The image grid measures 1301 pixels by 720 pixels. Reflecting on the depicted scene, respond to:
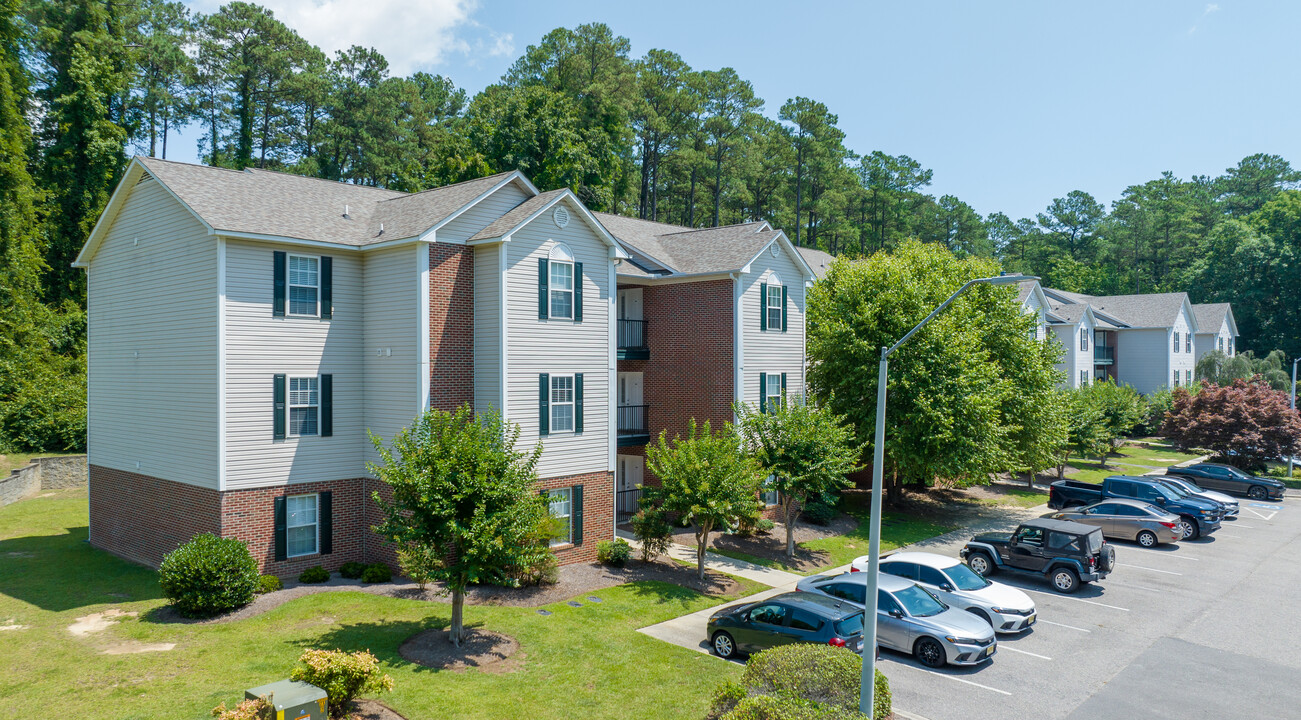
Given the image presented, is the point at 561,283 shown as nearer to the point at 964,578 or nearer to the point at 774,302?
the point at 774,302

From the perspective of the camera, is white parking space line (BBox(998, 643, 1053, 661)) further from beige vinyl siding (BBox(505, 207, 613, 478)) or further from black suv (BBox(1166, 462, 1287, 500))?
black suv (BBox(1166, 462, 1287, 500))

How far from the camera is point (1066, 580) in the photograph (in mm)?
21062

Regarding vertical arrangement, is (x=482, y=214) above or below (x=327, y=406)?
above

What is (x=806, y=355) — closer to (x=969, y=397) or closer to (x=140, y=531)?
(x=969, y=397)

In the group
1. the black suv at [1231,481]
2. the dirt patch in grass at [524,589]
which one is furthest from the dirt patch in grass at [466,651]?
the black suv at [1231,481]

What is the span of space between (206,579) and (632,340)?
16.4m

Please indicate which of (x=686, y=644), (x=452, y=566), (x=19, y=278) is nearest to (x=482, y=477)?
(x=452, y=566)

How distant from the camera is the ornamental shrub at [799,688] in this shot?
11.2 metres

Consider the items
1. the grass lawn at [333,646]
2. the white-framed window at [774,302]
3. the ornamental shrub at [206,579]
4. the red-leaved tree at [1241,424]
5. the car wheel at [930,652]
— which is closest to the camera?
the grass lawn at [333,646]

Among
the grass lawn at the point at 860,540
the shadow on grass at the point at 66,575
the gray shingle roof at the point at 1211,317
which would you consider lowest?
the grass lawn at the point at 860,540

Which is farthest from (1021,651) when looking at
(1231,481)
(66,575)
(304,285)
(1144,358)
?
(1144,358)

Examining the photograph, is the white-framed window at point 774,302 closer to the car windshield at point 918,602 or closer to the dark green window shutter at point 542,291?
the dark green window shutter at point 542,291

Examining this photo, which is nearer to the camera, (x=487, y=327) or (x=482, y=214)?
(x=487, y=327)

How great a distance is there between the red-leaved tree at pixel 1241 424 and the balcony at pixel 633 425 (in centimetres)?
3225
